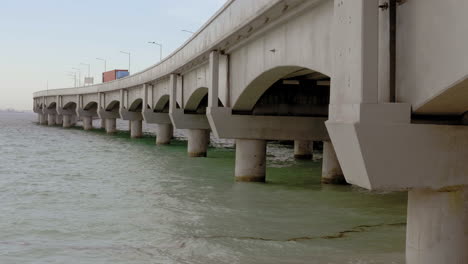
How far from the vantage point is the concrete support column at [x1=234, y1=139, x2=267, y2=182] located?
794 inches

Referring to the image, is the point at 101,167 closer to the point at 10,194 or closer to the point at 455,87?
the point at 10,194

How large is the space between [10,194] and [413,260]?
1303 cm

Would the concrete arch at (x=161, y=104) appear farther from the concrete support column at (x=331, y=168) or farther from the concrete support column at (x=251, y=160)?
the concrete support column at (x=331, y=168)

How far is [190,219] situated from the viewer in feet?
44.1

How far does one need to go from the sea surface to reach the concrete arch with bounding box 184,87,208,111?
209 inches

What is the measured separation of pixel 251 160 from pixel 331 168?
3.07m

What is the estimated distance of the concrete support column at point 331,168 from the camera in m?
20.7

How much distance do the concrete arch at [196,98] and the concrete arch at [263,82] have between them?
7.76 metres

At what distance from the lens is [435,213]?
790 cm

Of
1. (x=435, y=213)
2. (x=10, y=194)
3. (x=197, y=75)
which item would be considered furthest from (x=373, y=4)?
(x=197, y=75)

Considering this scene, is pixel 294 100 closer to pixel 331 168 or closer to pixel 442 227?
pixel 331 168

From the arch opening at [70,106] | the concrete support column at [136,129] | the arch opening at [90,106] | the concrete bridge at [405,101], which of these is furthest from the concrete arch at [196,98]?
the arch opening at [70,106]

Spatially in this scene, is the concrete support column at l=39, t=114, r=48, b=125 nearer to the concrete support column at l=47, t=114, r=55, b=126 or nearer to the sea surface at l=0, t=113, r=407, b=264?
the concrete support column at l=47, t=114, r=55, b=126

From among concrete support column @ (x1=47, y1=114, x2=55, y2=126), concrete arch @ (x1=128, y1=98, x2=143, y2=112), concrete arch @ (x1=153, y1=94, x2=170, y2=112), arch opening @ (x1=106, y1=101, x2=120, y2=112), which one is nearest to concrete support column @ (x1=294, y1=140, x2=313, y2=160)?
concrete arch @ (x1=153, y1=94, x2=170, y2=112)
